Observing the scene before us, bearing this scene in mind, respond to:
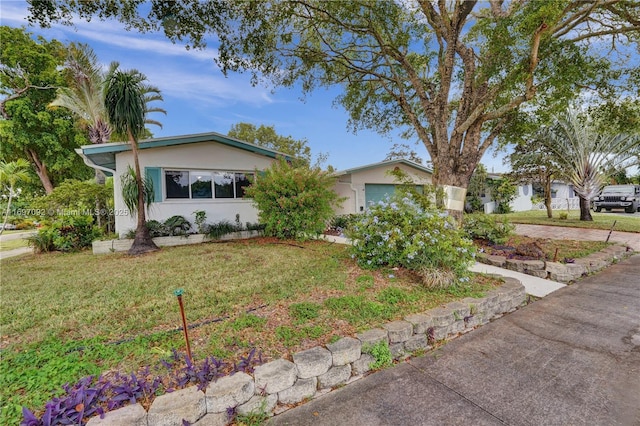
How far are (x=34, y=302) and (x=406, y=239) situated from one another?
5601mm

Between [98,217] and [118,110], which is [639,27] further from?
Result: [98,217]

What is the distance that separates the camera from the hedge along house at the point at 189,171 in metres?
8.30

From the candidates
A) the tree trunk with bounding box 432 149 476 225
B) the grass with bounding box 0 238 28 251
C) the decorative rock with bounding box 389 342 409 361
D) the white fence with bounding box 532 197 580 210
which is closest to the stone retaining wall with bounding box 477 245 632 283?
the tree trunk with bounding box 432 149 476 225

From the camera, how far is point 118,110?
21.4 ft

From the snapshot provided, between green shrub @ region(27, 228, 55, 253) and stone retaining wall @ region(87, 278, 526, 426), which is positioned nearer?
stone retaining wall @ region(87, 278, 526, 426)

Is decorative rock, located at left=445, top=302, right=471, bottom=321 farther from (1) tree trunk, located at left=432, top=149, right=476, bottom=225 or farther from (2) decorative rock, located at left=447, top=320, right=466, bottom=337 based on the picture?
(1) tree trunk, located at left=432, top=149, right=476, bottom=225

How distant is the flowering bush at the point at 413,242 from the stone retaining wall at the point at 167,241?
18.2ft

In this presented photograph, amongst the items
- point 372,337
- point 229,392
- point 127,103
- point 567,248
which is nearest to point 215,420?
point 229,392

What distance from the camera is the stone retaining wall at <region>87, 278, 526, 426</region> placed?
5.74 feet

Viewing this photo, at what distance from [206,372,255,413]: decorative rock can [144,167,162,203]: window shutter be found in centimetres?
807

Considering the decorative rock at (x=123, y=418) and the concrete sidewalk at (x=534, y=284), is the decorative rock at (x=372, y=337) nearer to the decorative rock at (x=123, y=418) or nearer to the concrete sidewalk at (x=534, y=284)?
the decorative rock at (x=123, y=418)

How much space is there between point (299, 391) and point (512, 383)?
1816 millimetres

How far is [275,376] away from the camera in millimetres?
2070

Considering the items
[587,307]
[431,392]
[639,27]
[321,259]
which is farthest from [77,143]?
[639,27]
